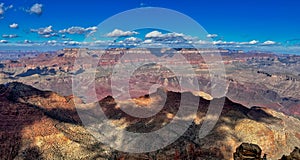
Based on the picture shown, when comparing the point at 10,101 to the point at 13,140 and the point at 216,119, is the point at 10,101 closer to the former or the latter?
the point at 13,140

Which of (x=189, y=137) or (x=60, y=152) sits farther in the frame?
(x=189, y=137)

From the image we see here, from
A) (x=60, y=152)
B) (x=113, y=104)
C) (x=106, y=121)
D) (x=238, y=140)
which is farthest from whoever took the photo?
(x=113, y=104)

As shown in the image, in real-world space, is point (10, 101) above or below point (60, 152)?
above

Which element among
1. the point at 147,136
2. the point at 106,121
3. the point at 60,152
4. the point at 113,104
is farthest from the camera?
the point at 113,104

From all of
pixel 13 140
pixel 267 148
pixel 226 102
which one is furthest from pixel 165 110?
pixel 13 140

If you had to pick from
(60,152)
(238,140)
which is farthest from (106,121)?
(238,140)

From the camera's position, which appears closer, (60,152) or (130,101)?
(60,152)

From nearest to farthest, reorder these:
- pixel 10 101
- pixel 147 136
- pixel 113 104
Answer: pixel 147 136 < pixel 10 101 < pixel 113 104

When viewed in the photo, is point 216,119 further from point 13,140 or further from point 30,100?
point 30,100

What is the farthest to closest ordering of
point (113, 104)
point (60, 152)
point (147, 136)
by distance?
point (113, 104) < point (147, 136) < point (60, 152)
